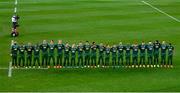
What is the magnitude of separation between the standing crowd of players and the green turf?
3.04 feet

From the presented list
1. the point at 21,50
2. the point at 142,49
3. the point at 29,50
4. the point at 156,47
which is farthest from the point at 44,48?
the point at 156,47

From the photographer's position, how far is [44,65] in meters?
34.7

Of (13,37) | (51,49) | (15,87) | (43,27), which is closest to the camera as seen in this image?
(15,87)

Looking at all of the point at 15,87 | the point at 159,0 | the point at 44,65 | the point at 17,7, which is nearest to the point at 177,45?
the point at 44,65

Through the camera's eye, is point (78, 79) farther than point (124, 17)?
No

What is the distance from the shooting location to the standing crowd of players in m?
33.8

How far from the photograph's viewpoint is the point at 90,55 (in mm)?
34031

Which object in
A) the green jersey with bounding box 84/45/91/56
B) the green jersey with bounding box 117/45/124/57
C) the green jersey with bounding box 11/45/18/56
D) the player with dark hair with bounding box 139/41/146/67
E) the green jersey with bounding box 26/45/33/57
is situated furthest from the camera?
the player with dark hair with bounding box 139/41/146/67

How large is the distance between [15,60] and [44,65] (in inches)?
76.1

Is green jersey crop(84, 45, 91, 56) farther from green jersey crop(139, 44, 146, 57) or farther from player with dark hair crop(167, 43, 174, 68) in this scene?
player with dark hair crop(167, 43, 174, 68)

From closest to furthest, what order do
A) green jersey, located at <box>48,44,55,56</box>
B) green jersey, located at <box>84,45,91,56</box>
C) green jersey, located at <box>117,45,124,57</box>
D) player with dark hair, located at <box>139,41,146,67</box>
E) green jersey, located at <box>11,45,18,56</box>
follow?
green jersey, located at <box>11,45,18,56</box>, green jersey, located at <box>48,44,55,56</box>, green jersey, located at <box>84,45,91,56</box>, green jersey, located at <box>117,45,124,57</box>, player with dark hair, located at <box>139,41,146,67</box>

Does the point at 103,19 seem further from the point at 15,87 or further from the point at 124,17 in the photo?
the point at 15,87

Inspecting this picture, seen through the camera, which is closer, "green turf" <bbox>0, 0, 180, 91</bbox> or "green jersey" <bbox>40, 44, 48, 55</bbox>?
"green turf" <bbox>0, 0, 180, 91</bbox>

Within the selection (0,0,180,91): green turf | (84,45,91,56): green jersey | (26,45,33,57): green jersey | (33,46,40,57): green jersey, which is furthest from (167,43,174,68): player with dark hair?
(26,45,33,57): green jersey
